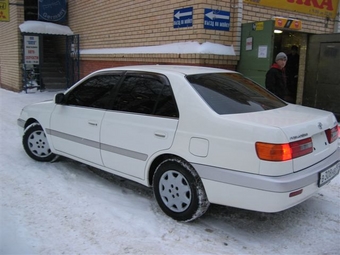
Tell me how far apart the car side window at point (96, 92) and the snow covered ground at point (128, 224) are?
1034mm

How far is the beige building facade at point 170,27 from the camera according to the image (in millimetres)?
7695

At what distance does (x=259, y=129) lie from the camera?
308 centimetres

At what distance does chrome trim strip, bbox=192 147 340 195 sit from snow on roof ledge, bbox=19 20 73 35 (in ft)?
37.4

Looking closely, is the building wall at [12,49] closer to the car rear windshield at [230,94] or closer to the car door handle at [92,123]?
the car door handle at [92,123]

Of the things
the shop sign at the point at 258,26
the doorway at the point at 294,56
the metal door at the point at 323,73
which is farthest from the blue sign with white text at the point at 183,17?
the metal door at the point at 323,73

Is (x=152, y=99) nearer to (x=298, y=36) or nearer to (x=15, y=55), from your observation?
(x=298, y=36)

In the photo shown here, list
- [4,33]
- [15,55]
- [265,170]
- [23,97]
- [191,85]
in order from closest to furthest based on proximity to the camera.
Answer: [265,170]
[191,85]
[23,97]
[15,55]
[4,33]

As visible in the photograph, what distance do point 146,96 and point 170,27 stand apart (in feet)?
15.8

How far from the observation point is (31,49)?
13.5 metres

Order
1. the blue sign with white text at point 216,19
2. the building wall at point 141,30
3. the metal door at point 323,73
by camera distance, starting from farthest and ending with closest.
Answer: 1. the metal door at point 323,73
2. the building wall at point 141,30
3. the blue sign with white text at point 216,19

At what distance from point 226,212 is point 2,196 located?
8.50ft

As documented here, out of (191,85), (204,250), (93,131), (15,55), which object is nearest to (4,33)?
(15,55)

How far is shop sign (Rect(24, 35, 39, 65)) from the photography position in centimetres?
1339

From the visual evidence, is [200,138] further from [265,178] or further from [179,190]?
[265,178]
